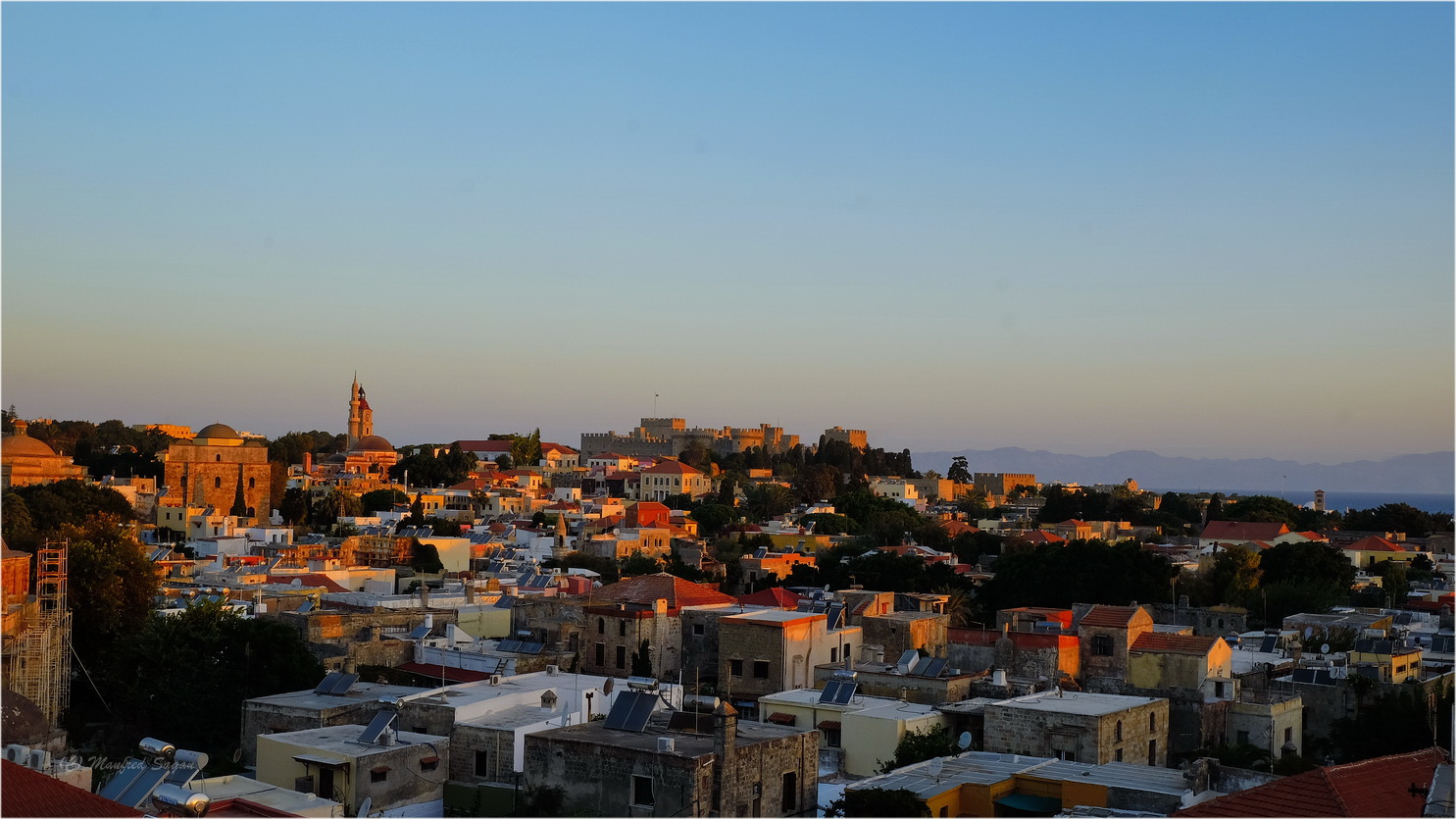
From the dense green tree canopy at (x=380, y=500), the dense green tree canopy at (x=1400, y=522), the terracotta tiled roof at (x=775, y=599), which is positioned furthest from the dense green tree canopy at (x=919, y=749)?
the dense green tree canopy at (x=1400, y=522)

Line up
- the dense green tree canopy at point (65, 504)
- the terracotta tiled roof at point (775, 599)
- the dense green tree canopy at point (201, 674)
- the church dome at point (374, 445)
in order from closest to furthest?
1. the dense green tree canopy at point (201, 674)
2. the terracotta tiled roof at point (775, 599)
3. the dense green tree canopy at point (65, 504)
4. the church dome at point (374, 445)

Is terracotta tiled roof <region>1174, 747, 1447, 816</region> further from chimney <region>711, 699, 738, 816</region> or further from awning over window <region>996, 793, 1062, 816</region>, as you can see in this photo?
chimney <region>711, 699, 738, 816</region>

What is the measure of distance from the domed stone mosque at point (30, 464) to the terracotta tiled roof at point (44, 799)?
161 ft

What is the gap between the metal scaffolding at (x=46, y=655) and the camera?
20438 millimetres

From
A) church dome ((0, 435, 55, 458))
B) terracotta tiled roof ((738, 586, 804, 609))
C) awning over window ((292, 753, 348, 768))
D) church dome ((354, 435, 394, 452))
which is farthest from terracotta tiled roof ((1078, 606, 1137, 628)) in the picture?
church dome ((354, 435, 394, 452))

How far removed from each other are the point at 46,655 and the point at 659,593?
10795 millimetres

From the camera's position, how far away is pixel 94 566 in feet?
85.7

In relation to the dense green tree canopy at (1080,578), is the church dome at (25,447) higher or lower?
higher

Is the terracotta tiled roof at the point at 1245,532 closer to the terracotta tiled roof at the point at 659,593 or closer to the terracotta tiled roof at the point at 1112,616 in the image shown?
the terracotta tiled roof at the point at 659,593

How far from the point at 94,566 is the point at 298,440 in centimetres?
6934

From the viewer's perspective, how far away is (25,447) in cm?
5838

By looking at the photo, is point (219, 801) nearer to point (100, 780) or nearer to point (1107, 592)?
point (100, 780)

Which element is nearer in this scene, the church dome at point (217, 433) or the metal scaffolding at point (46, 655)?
the metal scaffolding at point (46, 655)

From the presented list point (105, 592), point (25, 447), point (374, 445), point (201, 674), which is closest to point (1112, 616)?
point (201, 674)
